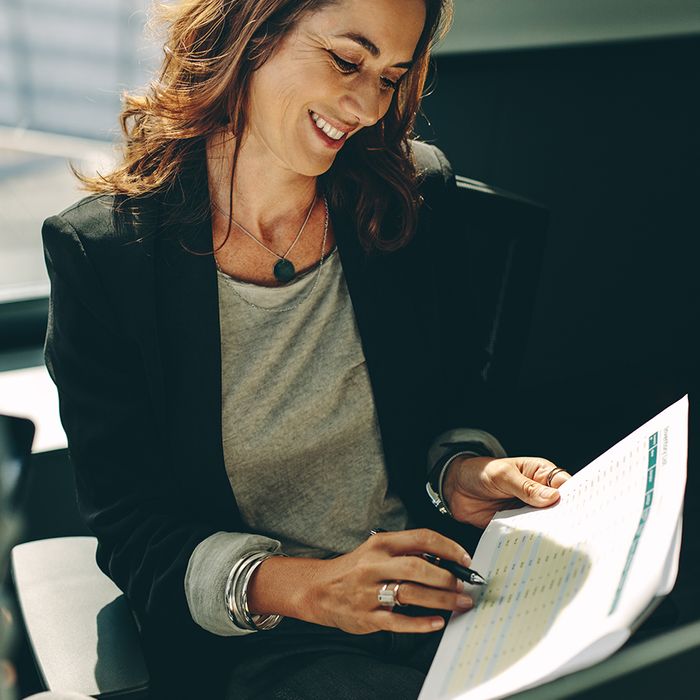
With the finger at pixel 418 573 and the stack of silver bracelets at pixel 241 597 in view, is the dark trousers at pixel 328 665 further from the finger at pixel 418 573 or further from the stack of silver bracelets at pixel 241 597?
the finger at pixel 418 573

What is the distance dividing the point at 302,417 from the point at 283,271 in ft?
0.64

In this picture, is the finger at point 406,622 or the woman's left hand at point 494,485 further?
the woman's left hand at point 494,485

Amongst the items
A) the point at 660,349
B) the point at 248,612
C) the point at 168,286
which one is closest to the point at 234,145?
the point at 168,286

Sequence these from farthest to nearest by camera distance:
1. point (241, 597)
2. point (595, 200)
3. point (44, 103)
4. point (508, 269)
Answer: point (44, 103) → point (595, 200) → point (508, 269) → point (241, 597)

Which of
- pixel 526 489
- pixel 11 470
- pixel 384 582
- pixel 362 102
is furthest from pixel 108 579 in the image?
pixel 362 102

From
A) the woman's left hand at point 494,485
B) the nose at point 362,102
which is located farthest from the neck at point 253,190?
the woman's left hand at point 494,485

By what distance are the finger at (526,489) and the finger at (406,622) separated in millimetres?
203

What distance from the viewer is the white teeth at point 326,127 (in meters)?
1.03

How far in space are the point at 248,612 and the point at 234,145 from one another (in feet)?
1.90

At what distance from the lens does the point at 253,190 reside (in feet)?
3.66

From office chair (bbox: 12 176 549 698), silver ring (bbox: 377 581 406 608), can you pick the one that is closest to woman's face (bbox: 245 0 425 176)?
office chair (bbox: 12 176 549 698)

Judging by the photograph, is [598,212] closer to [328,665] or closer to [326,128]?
[326,128]

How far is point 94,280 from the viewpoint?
989mm

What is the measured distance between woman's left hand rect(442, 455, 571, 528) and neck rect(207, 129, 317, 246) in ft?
1.31
